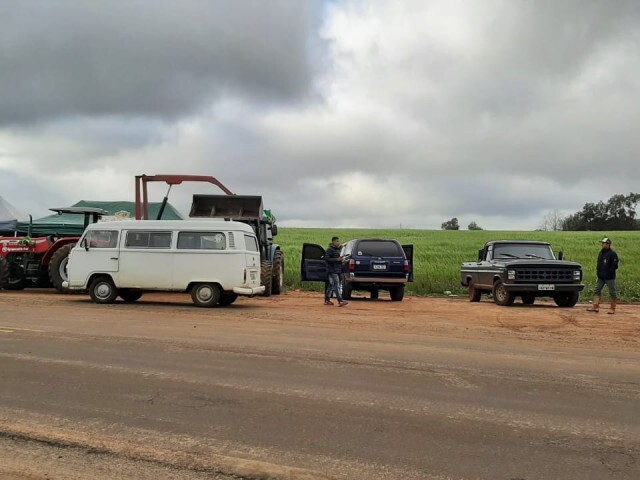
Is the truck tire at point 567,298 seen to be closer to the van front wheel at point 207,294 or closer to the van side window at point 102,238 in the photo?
the van front wheel at point 207,294

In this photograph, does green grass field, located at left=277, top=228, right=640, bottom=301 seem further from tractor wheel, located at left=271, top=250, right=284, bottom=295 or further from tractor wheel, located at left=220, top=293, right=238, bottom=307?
tractor wheel, located at left=220, top=293, right=238, bottom=307

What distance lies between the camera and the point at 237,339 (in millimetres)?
9219

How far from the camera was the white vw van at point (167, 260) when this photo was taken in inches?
575

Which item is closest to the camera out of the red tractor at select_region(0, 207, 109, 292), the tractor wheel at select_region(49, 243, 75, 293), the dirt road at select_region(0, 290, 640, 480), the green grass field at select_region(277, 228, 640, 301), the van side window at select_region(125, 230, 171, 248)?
the dirt road at select_region(0, 290, 640, 480)

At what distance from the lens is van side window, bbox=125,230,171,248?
14859 mm

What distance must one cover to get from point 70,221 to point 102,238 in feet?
34.7

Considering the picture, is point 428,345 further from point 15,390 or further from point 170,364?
point 15,390

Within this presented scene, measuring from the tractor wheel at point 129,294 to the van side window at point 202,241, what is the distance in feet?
6.64

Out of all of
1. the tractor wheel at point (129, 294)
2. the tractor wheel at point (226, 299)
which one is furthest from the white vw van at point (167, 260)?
the tractor wheel at point (226, 299)

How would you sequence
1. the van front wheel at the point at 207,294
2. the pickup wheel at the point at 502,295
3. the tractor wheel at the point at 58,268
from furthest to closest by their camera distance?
the tractor wheel at the point at 58,268 < the pickup wheel at the point at 502,295 < the van front wheel at the point at 207,294

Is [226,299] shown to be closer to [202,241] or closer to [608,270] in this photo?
[202,241]

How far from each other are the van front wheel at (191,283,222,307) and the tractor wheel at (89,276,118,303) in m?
2.13

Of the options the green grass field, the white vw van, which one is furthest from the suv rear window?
the green grass field

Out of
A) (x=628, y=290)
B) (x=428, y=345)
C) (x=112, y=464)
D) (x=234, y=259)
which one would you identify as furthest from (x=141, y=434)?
(x=628, y=290)
